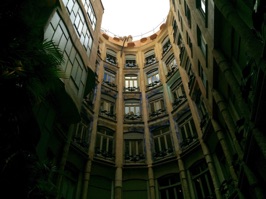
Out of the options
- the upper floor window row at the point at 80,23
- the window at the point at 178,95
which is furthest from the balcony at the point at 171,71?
the upper floor window row at the point at 80,23

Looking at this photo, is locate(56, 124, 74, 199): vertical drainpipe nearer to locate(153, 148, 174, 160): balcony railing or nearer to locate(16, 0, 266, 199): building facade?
locate(16, 0, 266, 199): building facade

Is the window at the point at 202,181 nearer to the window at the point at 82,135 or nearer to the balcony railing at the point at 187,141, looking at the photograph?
the balcony railing at the point at 187,141

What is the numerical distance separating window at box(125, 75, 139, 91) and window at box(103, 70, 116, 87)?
1.38 metres

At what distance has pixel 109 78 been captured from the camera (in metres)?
24.4

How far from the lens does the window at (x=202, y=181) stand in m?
13.9

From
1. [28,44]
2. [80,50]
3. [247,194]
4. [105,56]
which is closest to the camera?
[28,44]

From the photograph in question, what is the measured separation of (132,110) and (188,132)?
20.6 feet

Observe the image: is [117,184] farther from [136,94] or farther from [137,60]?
[137,60]

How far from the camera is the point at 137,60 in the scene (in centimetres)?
2753

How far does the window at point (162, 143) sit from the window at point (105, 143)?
333 centimetres

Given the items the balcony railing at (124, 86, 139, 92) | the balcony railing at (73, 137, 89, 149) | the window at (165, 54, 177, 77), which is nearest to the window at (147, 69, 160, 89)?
the balcony railing at (124, 86, 139, 92)

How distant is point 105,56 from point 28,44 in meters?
20.6

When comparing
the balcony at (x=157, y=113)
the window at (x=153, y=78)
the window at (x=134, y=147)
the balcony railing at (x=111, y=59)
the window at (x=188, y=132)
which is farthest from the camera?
the balcony railing at (x=111, y=59)

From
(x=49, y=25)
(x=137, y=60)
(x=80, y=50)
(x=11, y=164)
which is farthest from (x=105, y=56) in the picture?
(x=11, y=164)
